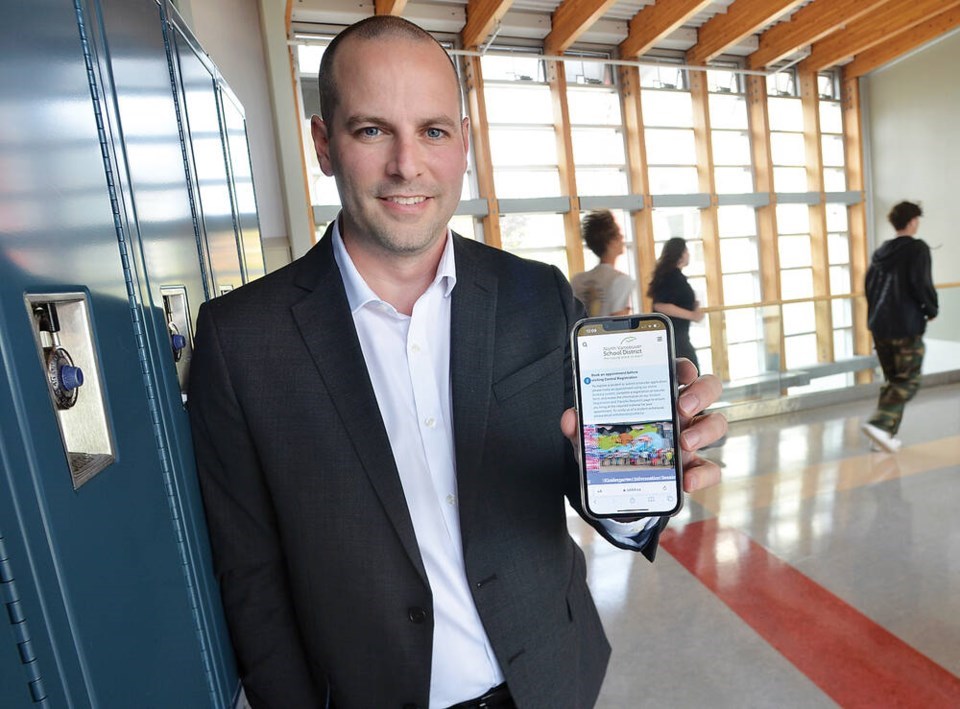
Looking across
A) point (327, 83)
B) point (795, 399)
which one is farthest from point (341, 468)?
point (795, 399)

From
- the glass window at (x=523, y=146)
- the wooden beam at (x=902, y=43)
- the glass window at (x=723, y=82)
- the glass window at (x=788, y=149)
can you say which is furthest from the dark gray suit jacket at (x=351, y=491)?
the glass window at (x=788, y=149)

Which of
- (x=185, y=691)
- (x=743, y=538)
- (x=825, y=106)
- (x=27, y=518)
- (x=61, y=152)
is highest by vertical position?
(x=825, y=106)

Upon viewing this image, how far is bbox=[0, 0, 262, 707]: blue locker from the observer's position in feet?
1.77

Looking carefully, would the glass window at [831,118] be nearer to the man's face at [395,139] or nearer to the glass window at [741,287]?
the glass window at [741,287]

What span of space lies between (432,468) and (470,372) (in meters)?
0.19

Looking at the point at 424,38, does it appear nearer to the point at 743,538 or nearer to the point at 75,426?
the point at 75,426

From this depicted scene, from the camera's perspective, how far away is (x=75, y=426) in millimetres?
695

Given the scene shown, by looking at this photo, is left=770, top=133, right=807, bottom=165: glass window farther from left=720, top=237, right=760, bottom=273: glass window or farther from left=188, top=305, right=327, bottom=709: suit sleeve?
left=188, top=305, right=327, bottom=709: suit sleeve

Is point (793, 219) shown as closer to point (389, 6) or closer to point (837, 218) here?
point (837, 218)

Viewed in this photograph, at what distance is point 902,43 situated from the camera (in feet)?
33.8

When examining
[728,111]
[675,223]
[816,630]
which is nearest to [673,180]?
[675,223]

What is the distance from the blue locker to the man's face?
13.6 inches

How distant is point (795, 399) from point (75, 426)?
21.0 ft

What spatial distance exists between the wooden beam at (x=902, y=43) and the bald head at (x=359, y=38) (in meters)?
12.1
